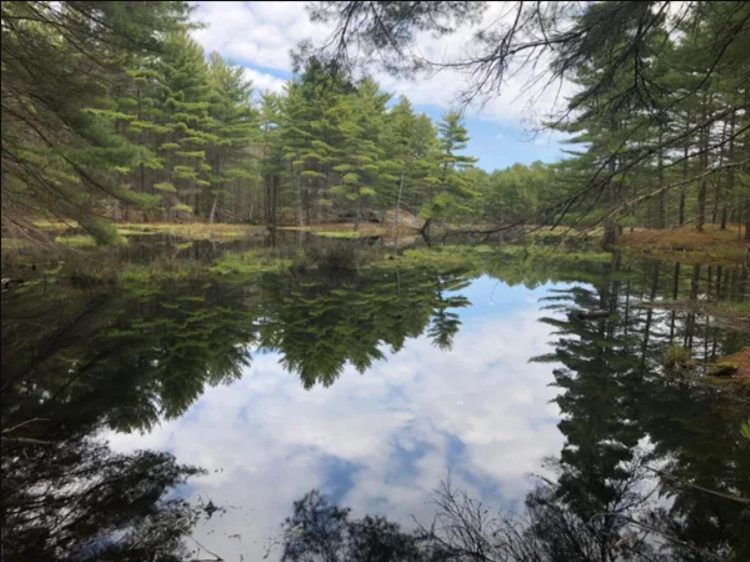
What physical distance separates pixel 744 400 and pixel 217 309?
30.6 feet

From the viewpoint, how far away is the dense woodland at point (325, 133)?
11.0ft

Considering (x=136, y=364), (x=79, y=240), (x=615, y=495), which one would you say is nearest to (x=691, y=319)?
(x=615, y=495)

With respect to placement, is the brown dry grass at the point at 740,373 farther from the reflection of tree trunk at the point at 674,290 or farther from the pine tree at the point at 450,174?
the pine tree at the point at 450,174

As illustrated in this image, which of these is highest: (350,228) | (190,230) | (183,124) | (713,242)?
(183,124)

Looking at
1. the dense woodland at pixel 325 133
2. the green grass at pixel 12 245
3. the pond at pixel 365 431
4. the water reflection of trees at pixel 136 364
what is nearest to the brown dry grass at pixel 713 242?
the dense woodland at pixel 325 133

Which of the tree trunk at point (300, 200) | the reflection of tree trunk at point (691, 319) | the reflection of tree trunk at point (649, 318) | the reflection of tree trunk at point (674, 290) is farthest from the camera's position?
the tree trunk at point (300, 200)

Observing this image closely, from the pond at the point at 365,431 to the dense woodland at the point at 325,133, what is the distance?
132 centimetres

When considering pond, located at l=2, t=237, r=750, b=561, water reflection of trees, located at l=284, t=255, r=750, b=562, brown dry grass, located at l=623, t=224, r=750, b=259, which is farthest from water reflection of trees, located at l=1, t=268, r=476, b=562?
brown dry grass, located at l=623, t=224, r=750, b=259

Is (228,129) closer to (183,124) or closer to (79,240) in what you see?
(183,124)

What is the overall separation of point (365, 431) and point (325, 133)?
1162 inches

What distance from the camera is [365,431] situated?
18.3ft

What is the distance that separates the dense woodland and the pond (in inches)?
52.0

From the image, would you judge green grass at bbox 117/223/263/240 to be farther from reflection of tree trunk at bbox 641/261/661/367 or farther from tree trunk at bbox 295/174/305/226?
reflection of tree trunk at bbox 641/261/661/367

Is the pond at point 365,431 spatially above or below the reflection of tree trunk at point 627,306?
below
